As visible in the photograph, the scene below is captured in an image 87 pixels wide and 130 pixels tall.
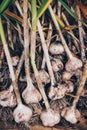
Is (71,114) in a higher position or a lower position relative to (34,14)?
lower

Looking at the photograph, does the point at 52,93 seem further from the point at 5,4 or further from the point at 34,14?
the point at 5,4

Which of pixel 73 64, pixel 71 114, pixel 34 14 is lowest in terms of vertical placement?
pixel 71 114

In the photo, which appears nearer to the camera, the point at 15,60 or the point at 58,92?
the point at 58,92

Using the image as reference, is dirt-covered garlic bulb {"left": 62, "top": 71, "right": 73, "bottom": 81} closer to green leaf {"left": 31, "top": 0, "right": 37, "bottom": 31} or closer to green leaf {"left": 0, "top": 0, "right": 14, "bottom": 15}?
green leaf {"left": 31, "top": 0, "right": 37, "bottom": 31}

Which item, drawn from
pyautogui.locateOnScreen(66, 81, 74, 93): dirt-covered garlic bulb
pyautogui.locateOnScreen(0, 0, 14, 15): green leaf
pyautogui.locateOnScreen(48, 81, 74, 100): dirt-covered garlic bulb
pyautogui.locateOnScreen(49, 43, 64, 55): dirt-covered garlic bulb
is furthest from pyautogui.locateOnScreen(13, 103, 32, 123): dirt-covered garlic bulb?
pyautogui.locateOnScreen(0, 0, 14, 15): green leaf

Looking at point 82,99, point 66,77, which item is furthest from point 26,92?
point 82,99

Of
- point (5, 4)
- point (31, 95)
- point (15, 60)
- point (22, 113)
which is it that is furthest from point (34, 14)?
point (22, 113)
